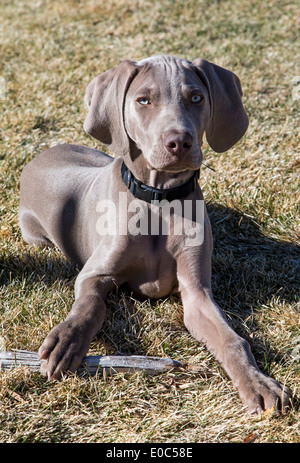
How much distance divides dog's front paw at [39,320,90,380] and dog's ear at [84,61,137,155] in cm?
96

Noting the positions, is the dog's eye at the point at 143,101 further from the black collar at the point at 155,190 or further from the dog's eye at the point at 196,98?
the black collar at the point at 155,190

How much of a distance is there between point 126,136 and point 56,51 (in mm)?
4201

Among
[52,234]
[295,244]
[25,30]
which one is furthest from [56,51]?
[295,244]

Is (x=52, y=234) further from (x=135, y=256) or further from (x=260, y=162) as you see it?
(x=260, y=162)

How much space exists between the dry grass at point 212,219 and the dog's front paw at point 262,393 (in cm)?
5

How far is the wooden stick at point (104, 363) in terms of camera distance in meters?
2.79

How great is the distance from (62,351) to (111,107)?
4.11ft

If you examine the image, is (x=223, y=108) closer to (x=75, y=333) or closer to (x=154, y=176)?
(x=154, y=176)

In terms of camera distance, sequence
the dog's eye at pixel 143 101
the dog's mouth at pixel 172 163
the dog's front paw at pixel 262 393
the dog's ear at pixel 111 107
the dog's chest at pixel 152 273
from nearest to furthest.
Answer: the dog's front paw at pixel 262 393 < the dog's mouth at pixel 172 163 < the dog's eye at pixel 143 101 < the dog's ear at pixel 111 107 < the dog's chest at pixel 152 273

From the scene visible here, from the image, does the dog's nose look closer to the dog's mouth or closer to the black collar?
the dog's mouth

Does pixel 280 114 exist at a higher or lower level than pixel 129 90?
lower

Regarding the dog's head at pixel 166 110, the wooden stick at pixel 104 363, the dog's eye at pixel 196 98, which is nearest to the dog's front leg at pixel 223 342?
the wooden stick at pixel 104 363

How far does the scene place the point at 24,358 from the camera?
2.80 metres

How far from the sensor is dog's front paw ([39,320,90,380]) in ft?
8.96
